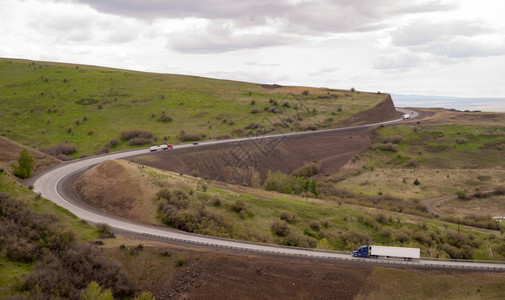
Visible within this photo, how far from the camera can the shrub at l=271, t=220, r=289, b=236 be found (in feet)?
129

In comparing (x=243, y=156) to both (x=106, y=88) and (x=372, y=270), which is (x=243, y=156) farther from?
(x=106, y=88)

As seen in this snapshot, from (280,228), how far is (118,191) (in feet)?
62.0

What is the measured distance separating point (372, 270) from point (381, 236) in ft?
48.5

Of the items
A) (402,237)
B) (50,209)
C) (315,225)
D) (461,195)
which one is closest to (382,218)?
(402,237)

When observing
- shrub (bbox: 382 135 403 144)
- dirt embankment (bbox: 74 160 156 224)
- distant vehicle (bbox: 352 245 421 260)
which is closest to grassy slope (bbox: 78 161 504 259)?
dirt embankment (bbox: 74 160 156 224)

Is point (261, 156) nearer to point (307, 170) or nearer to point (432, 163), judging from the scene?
point (307, 170)

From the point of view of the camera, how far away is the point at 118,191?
41469 millimetres

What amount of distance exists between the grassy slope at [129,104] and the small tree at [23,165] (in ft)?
72.8

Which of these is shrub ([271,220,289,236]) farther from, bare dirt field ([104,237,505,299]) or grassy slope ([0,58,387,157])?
grassy slope ([0,58,387,157])

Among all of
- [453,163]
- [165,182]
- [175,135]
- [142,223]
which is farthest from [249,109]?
[142,223]

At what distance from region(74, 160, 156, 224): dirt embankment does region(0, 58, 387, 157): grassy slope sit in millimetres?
26871

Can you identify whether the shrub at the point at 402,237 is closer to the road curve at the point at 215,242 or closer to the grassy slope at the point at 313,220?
the grassy slope at the point at 313,220

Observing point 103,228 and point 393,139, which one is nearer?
point 103,228

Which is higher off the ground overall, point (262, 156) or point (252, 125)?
point (252, 125)
